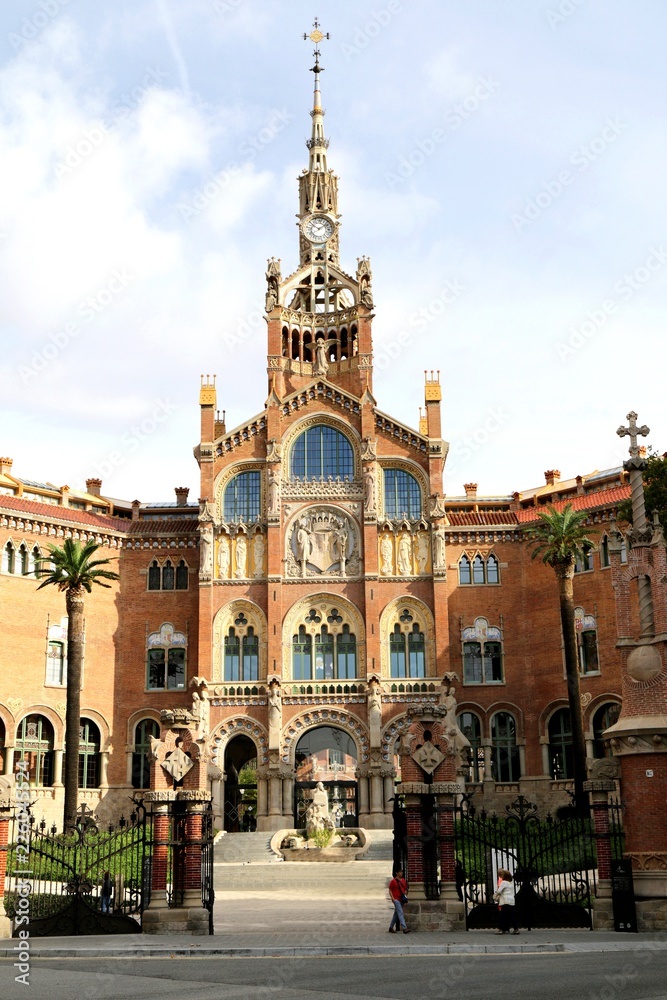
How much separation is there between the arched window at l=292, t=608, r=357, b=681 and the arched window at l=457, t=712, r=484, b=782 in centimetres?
608

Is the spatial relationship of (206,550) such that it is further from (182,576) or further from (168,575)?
(168,575)

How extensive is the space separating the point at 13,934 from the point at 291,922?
22.3 ft

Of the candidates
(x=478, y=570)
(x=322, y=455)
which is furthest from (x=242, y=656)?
(x=478, y=570)

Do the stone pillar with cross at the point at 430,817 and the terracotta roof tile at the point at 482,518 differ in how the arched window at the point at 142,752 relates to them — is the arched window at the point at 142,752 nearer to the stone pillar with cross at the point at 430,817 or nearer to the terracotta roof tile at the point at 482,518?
the terracotta roof tile at the point at 482,518

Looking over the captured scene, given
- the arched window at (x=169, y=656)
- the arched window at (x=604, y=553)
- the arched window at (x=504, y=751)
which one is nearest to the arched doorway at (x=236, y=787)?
the arched window at (x=169, y=656)

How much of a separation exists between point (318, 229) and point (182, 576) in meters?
22.9

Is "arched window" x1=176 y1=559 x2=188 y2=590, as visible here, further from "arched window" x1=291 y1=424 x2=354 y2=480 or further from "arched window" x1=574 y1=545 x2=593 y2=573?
"arched window" x1=574 y1=545 x2=593 y2=573

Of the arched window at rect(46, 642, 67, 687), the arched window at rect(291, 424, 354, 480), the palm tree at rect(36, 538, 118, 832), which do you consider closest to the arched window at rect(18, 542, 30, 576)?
the palm tree at rect(36, 538, 118, 832)

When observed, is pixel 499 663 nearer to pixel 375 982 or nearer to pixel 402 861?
pixel 402 861

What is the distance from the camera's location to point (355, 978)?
17.9 meters

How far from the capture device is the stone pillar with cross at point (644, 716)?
79.4 ft

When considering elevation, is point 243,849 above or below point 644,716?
below

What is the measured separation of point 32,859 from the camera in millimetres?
30062

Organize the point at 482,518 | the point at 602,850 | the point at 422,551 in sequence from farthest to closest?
the point at 482,518 < the point at 422,551 < the point at 602,850
